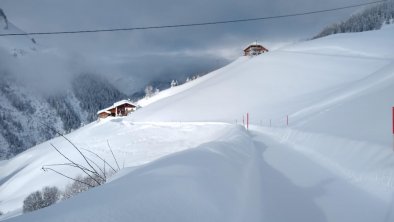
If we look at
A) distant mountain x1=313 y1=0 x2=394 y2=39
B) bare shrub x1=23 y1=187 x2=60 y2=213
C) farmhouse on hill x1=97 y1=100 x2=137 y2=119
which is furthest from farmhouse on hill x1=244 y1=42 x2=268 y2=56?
bare shrub x1=23 y1=187 x2=60 y2=213

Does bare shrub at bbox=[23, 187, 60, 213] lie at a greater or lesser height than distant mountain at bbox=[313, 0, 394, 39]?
lesser

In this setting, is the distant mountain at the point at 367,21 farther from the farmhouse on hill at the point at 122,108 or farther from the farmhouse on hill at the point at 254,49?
the farmhouse on hill at the point at 122,108

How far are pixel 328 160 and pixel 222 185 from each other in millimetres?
4998

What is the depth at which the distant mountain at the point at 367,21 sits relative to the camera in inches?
4801

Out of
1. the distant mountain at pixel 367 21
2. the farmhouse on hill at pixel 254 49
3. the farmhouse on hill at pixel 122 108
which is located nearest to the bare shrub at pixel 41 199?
the farmhouse on hill at pixel 122 108

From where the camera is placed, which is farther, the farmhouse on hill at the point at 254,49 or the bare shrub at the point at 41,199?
the farmhouse on hill at the point at 254,49

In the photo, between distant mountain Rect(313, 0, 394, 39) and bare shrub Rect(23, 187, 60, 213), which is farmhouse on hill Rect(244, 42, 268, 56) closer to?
distant mountain Rect(313, 0, 394, 39)

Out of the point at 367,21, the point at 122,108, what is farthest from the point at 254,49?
the point at 122,108

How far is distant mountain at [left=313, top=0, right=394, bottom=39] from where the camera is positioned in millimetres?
121938

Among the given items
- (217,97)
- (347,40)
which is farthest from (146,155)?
(347,40)

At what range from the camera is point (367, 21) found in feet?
414

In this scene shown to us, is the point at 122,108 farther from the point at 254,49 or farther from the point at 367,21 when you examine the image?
the point at 367,21

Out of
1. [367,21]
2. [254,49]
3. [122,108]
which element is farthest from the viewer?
[367,21]

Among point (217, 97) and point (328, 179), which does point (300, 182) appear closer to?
point (328, 179)
